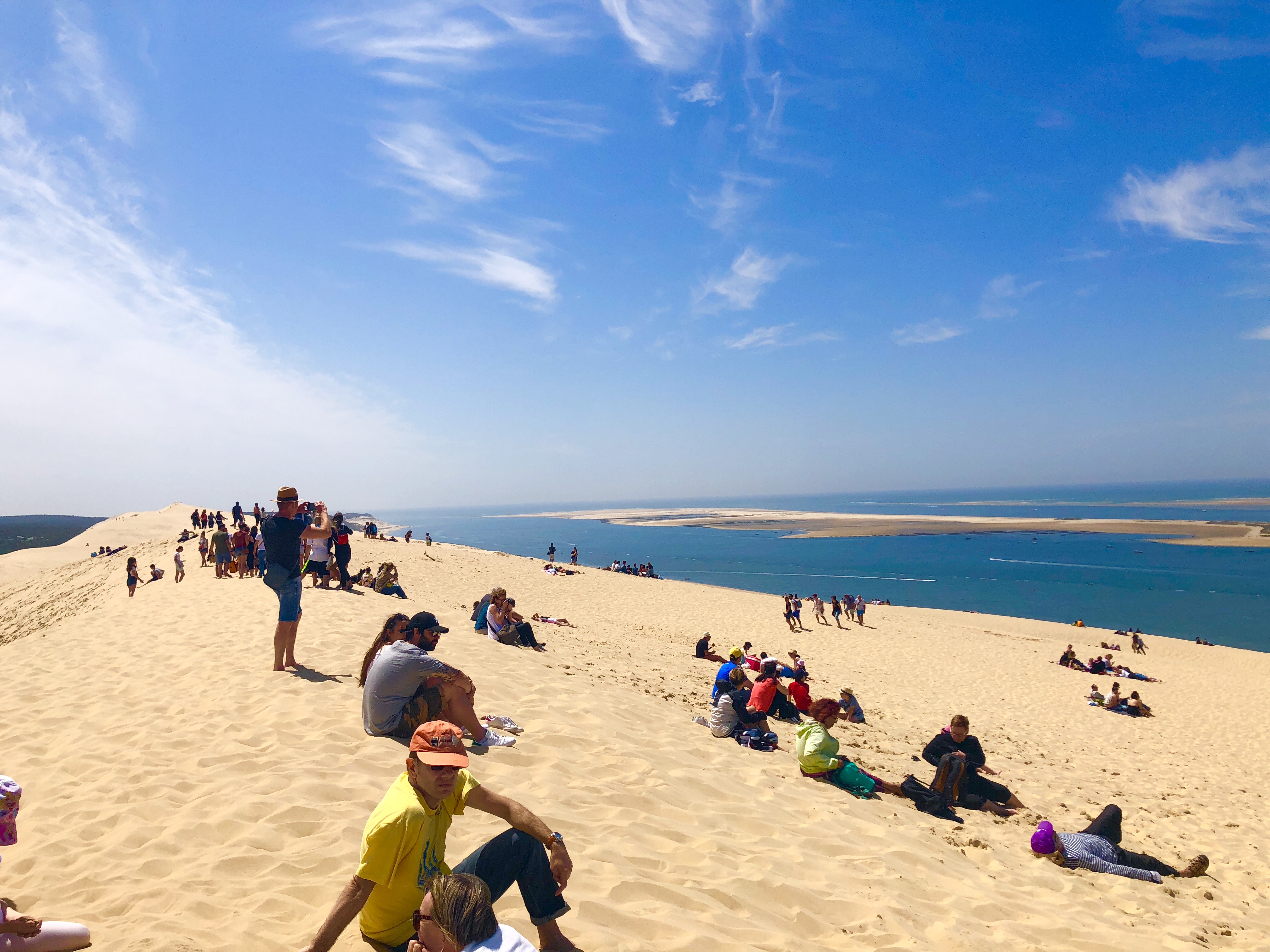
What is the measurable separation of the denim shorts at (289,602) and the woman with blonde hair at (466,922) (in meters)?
5.77

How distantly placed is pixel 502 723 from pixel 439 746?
11.8 feet

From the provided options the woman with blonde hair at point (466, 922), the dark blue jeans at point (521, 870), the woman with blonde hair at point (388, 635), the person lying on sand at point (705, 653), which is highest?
the woman with blonde hair at point (388, 635)

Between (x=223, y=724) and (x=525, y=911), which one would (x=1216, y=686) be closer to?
(x=525, y=911)

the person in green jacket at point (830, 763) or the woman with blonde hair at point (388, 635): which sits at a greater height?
the woman with blonde hair at point (388, 635)

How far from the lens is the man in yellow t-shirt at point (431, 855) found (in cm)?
276

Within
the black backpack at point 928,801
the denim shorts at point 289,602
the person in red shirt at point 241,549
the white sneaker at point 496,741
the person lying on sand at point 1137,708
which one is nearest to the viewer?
the white sneaker at point 496,741

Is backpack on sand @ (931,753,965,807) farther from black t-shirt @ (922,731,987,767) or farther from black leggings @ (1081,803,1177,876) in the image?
black leggings @ (1081,803,1177,876)

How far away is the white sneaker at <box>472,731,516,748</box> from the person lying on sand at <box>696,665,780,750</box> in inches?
119

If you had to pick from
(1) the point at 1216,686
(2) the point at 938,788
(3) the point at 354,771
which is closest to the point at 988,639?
(1) the point at 1216,686

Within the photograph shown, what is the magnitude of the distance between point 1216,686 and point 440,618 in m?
22.5

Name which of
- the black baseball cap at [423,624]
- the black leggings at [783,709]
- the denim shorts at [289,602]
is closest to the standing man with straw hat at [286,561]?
the denim shorts at [289,602]

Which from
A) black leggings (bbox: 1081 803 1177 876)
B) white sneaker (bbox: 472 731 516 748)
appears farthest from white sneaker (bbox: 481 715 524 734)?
black leggings (bbox: 1081 803 1177 876)

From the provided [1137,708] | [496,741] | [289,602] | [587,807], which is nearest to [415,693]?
[496,741]

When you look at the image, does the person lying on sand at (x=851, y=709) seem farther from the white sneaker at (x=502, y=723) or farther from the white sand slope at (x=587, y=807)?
the white sneaker at (x=502, y=723)
